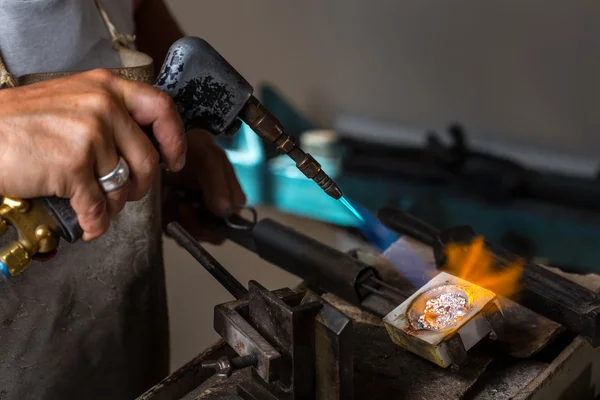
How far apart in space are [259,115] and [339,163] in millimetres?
1529

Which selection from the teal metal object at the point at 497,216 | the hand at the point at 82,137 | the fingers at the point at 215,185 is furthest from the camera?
the teal metal object at the point at 497,216

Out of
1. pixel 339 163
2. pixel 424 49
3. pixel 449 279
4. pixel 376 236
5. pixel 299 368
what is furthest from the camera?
pixel 424 49

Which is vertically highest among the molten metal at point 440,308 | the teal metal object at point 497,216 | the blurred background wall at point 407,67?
the molten metal at point 440,308

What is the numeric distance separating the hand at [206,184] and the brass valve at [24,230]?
454 millimetres

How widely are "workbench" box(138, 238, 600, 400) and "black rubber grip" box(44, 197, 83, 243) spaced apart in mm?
189

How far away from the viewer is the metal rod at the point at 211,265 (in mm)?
802

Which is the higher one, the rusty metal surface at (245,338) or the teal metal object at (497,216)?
the rusty metal surface at (245,338)

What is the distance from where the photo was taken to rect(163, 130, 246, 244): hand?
1.11 metres

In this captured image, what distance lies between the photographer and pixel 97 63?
0.86 meters

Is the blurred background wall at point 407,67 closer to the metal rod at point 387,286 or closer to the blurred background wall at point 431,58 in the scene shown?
the blurred background wall at point 431,58

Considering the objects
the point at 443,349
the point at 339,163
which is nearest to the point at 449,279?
the point at 443,349

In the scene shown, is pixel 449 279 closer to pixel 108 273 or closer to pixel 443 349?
pixel 443 349

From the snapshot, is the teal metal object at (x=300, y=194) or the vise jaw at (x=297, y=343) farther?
the teal metal object at (x=300, y=194)

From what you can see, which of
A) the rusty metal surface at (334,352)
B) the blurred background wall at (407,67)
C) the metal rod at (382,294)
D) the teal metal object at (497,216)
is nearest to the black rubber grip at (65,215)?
the rusty metal surface at (334,352)
